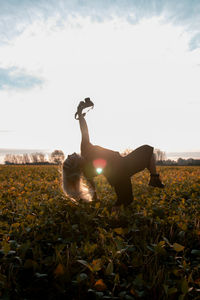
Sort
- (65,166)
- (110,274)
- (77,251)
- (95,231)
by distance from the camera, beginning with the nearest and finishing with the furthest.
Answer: (110,274) → (77,251) → (95,231) → (65,166)

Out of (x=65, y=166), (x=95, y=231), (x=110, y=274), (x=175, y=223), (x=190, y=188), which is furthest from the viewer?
(x=190, y=188)

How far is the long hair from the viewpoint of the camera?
389 centimetres

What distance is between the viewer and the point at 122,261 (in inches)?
88.5

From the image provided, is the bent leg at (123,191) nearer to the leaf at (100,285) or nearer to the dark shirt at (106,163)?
the dark shirt at (106,163)

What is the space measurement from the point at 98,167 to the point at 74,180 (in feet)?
1.93

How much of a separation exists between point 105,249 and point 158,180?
271 centimetres

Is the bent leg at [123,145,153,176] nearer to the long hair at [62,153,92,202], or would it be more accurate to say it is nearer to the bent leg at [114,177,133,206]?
the bent leg at [114,177,133,206]

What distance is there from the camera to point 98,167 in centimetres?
416

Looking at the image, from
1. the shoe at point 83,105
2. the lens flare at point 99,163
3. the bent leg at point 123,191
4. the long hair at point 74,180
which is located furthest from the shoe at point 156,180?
the shoe at point 83,105

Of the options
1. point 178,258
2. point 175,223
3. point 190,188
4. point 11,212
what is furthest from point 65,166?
point 190,188

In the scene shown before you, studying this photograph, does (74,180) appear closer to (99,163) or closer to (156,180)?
(99,163)

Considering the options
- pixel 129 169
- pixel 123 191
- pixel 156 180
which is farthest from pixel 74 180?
pixel 156 180

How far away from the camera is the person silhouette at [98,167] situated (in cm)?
404

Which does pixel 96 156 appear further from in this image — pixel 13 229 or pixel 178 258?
pixel 178 258
